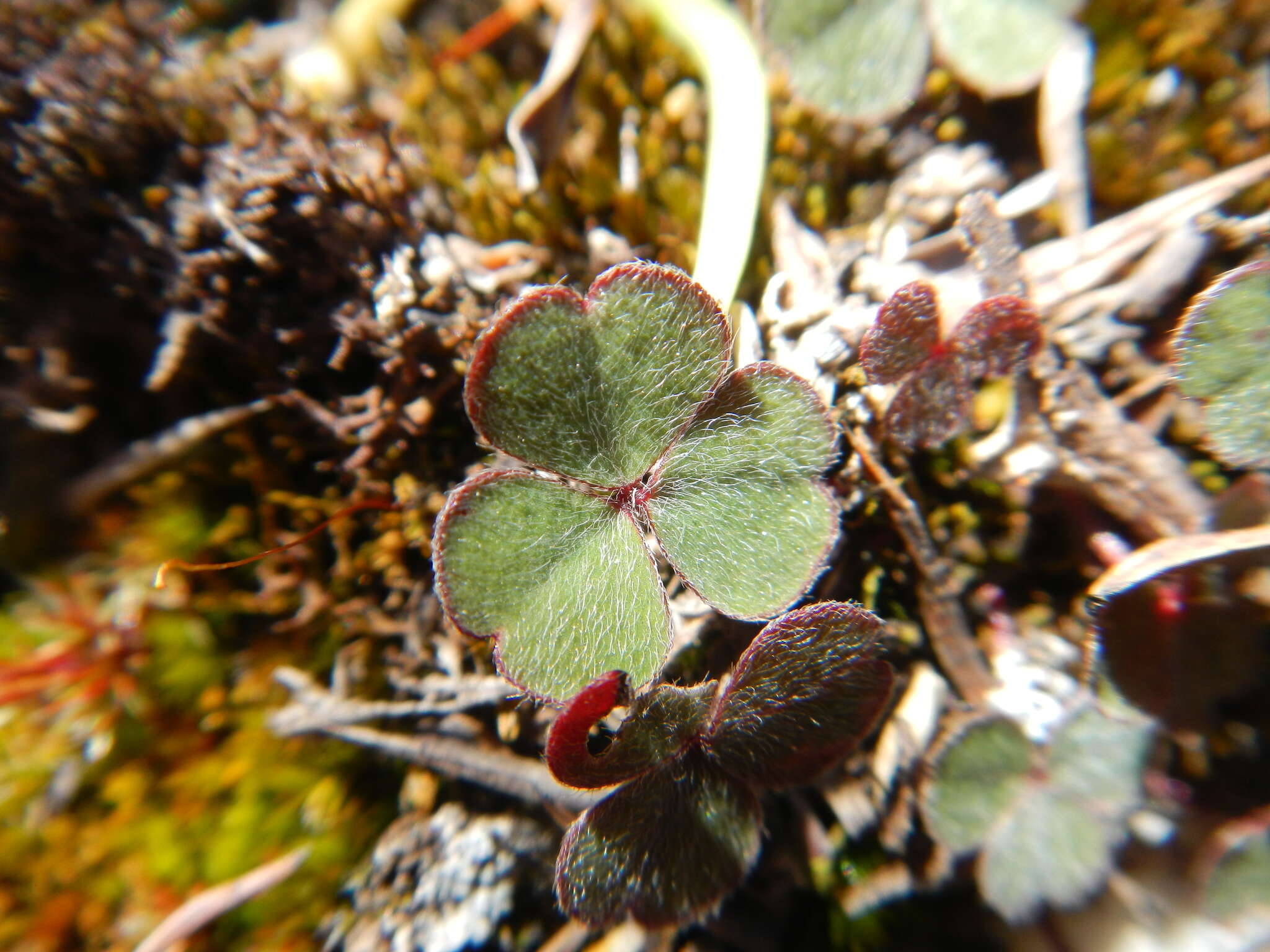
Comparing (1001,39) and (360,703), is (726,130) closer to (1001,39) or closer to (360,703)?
(1001,39)

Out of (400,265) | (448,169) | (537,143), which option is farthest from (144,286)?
(537,143)

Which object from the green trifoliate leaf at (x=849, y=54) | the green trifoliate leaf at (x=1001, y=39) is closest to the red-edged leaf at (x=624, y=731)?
the green trifoliate leaf at (x=849, y=54)

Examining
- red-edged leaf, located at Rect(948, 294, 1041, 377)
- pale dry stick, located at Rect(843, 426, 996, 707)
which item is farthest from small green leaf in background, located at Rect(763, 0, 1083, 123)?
pale dry stick, located at Rect(843, 426, 996, 707)

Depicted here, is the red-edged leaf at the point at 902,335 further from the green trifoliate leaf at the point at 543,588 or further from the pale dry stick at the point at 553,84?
the pale dry stick at the point at 553,84

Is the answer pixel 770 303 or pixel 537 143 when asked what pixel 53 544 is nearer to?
pixel 537 143

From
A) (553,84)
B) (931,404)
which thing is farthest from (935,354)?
(553,84)

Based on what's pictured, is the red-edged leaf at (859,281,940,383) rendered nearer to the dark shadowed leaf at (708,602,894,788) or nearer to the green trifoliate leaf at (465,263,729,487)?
the green trifoliate leaf at (465,263,729,487)
